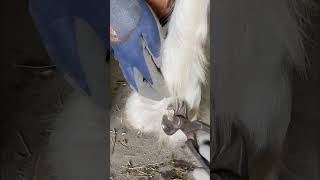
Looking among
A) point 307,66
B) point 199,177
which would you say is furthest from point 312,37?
point 199,177

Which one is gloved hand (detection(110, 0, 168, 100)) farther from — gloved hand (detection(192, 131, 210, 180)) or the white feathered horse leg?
gloved hand (detection(192, 131, 210, 180))

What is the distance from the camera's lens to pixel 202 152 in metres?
1.25

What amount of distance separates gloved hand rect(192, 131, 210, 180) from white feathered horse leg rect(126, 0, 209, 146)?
0.10 feet

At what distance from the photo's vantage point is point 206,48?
1.25 m

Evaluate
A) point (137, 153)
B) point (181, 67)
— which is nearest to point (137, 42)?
point (181, 67)

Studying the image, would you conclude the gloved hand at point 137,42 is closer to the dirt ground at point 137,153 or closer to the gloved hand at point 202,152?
the dirt ground at point 137,153

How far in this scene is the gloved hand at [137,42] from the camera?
4.01 ft

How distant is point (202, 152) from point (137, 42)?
0.25 metres

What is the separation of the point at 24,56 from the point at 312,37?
0.57m

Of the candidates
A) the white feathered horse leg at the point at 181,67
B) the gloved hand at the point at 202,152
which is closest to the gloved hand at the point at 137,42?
the white feathered horse leg at the point at 181,67

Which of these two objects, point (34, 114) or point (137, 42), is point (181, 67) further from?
point (34, 114)

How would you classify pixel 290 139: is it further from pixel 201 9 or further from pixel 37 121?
pixel 37 121

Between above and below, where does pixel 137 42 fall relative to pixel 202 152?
above

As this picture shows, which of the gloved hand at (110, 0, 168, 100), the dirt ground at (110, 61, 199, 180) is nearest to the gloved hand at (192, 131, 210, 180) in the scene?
the dirt ground at (110, 61, 199, 180)
